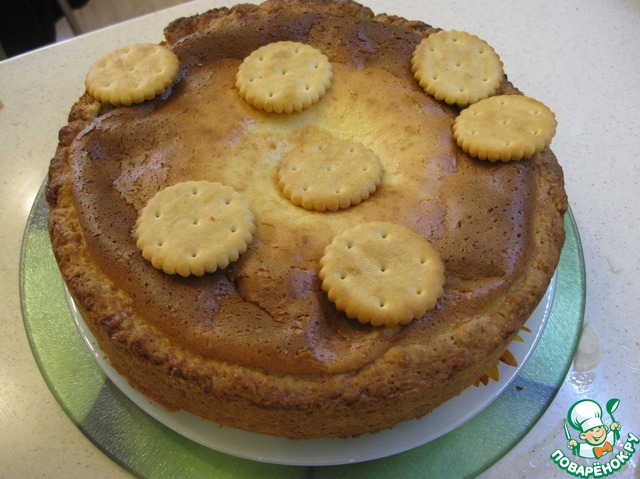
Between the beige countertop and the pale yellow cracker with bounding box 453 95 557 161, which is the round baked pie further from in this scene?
the beige countertop

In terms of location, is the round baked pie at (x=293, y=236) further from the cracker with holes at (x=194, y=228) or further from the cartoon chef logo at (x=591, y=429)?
the cartoon chef logo at (x=591, y=429)

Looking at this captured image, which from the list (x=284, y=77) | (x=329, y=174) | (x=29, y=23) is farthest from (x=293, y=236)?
(x=29, y=23)

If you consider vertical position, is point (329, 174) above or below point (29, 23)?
above

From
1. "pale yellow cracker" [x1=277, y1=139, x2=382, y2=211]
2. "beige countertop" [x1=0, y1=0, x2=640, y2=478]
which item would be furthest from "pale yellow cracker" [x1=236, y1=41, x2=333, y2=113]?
"beige countertop" [x1=0, y1=0, x2=640, y2=478]

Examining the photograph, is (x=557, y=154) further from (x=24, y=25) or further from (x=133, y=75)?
(x=24, y=25)

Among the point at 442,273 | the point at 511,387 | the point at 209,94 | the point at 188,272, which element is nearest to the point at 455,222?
the point at 442,273

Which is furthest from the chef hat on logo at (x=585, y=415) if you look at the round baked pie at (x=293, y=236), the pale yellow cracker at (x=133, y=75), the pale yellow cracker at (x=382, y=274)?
the pale yellow cracker at (x=133, y=75)
